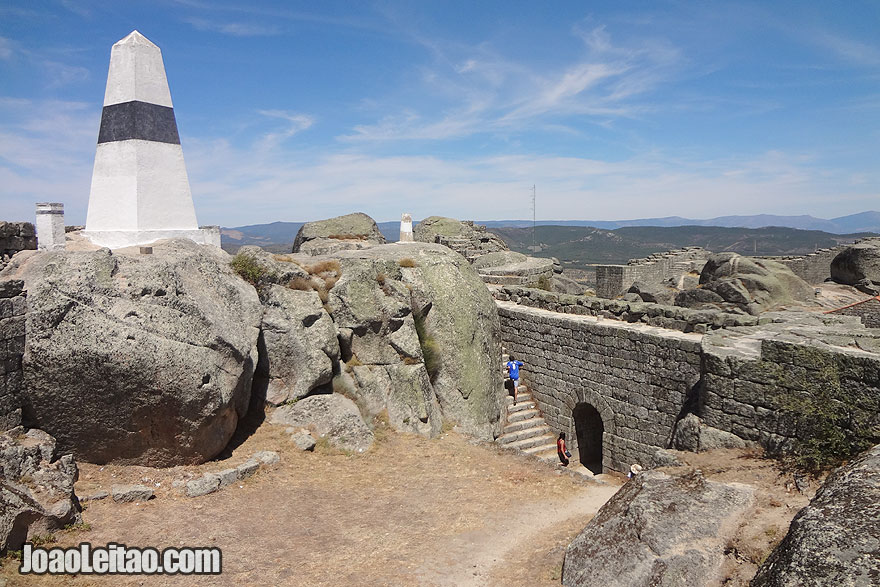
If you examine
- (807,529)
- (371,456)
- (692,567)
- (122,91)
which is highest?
(122,91)

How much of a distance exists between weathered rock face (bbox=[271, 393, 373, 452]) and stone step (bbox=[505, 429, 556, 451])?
4157mm

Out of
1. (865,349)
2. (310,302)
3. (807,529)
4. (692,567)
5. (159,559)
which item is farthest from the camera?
(310,302)

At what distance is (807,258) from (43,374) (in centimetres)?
2722

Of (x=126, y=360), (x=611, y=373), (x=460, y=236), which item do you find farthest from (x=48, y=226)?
(x=460, y=236)

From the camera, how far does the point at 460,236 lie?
2584cm

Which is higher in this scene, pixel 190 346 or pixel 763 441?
pixel 190 346

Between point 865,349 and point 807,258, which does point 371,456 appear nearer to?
point 865,349

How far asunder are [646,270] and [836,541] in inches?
864

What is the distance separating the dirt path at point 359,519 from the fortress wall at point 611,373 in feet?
9.35

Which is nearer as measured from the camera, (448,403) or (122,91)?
(122,91)

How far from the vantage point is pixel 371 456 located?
9.98 metres

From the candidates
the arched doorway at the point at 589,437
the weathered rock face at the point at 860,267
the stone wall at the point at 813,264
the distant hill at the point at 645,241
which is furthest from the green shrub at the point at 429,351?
the distant hill at the point at 645,241

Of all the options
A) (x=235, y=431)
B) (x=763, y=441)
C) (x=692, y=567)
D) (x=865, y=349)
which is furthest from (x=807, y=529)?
(x=235, y=431)

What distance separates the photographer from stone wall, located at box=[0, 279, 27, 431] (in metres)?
7.11
